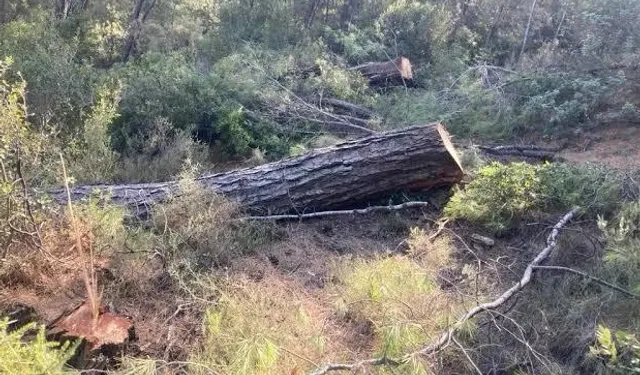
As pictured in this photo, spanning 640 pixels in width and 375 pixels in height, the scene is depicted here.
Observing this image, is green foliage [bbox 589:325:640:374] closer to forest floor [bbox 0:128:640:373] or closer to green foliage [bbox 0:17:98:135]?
forest floor [bbox 0:128:640:373]

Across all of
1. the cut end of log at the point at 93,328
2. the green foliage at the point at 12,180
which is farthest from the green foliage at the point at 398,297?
the green foliage at the point at 12,180

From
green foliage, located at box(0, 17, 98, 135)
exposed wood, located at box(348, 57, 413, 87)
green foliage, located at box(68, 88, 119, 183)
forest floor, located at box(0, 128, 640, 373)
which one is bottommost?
exposed wood, located at box(348, 57, 413, 87)

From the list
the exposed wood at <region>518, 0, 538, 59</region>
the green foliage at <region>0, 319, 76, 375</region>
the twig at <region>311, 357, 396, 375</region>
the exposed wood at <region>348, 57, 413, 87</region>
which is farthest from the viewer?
the exposed wood at <region>518, 0, 538, 59</region>

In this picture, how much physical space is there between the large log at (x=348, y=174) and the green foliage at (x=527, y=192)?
513 millimetres

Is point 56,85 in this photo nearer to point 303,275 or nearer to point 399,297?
point 303,275

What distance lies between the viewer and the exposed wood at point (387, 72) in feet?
32.6

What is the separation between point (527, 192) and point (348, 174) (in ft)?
5.34

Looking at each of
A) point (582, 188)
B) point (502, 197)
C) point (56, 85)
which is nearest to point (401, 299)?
point (502, 197)

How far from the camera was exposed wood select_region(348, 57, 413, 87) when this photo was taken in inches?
391

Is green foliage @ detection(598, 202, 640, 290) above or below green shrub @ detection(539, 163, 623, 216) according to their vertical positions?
above

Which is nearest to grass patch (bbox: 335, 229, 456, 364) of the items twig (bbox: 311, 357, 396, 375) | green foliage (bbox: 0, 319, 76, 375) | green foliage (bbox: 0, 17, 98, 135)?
twig (bbox: 311, 357, 396, 375)

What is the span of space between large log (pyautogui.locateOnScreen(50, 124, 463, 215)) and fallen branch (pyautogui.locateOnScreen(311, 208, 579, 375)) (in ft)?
4.00

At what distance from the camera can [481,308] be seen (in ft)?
11.1

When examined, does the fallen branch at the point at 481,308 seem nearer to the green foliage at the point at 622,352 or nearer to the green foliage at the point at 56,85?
the green foliage at the point at 622,352
